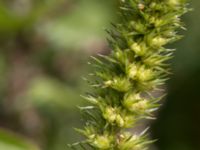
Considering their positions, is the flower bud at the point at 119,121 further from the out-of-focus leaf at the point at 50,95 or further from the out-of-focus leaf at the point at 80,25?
the out-of-focus leaf at the point at 80,25

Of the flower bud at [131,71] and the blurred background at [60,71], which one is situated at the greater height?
the blurred background at [60,71]

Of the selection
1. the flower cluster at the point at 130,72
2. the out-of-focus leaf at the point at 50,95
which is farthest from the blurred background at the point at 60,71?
the flower cluster at the point at 130,72

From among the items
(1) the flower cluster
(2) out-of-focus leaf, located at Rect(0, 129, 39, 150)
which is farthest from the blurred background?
Result: (1) the flower cluster

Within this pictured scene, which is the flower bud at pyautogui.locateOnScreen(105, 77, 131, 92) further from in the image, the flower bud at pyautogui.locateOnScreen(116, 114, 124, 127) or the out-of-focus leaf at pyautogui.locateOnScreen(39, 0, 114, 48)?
the out-of-focus leaf at pyautogui.locateOnScreen(39, 0, 114, 48)

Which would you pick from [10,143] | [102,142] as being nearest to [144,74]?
[102,142]

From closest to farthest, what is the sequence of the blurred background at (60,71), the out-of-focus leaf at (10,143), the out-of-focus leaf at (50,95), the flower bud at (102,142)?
1. the flower bud at (102,142)
2. the out-of-focus leaf at (10,143)
3. the blurred background at (60,71)
4. the out-of-focus leaf at (50,95)

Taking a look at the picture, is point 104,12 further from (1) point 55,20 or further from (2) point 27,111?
(2) point 27,111

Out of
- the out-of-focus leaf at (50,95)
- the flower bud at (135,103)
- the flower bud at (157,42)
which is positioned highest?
the out-of-focus leaf at (50,95)
